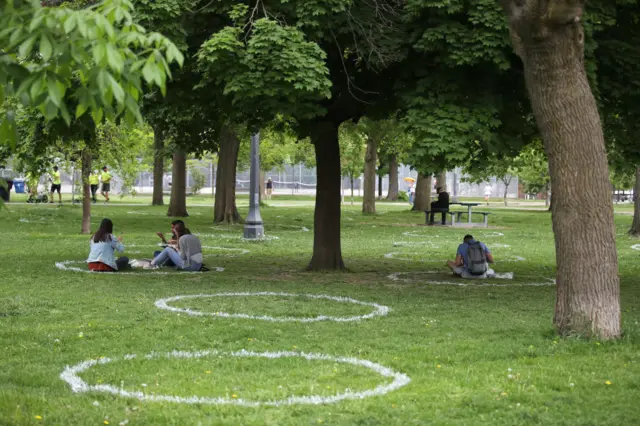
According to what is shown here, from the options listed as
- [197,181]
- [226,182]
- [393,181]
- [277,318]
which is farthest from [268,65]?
[197,181]

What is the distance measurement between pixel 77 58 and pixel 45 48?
8.2 inches

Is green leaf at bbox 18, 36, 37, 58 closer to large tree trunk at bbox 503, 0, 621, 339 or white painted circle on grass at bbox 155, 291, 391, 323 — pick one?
large tree trunk at bbox 503, 0, 621, 339

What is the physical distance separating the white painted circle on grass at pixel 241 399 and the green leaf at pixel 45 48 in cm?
326

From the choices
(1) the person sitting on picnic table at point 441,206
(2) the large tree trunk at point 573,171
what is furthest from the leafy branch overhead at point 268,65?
(1) the person sitting on picnic table at point 441,206

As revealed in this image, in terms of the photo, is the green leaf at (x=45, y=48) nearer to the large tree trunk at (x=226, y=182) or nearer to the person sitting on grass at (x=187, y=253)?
the person sitting on grass at (x=187, y=253)

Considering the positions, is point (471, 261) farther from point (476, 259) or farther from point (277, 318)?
point (277, 318)

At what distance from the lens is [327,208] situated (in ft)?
56.2

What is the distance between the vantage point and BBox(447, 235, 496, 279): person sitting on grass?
638 inches

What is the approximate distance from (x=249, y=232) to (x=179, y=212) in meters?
10.5

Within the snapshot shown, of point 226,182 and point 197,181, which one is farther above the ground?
point 226,182

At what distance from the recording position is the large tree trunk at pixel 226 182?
30438 mm

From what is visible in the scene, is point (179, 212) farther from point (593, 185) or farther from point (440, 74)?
point (593, 185)

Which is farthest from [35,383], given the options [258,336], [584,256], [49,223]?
[49,223]

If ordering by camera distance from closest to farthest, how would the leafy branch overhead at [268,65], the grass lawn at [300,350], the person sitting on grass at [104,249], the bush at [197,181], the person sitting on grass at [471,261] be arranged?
the grass lawn at [300,350] → the leafy branch overhead at [268,65] → the person sitting on grass at [104,249] → the person sitting on grass at [471,261] → the bush at [197,181]
